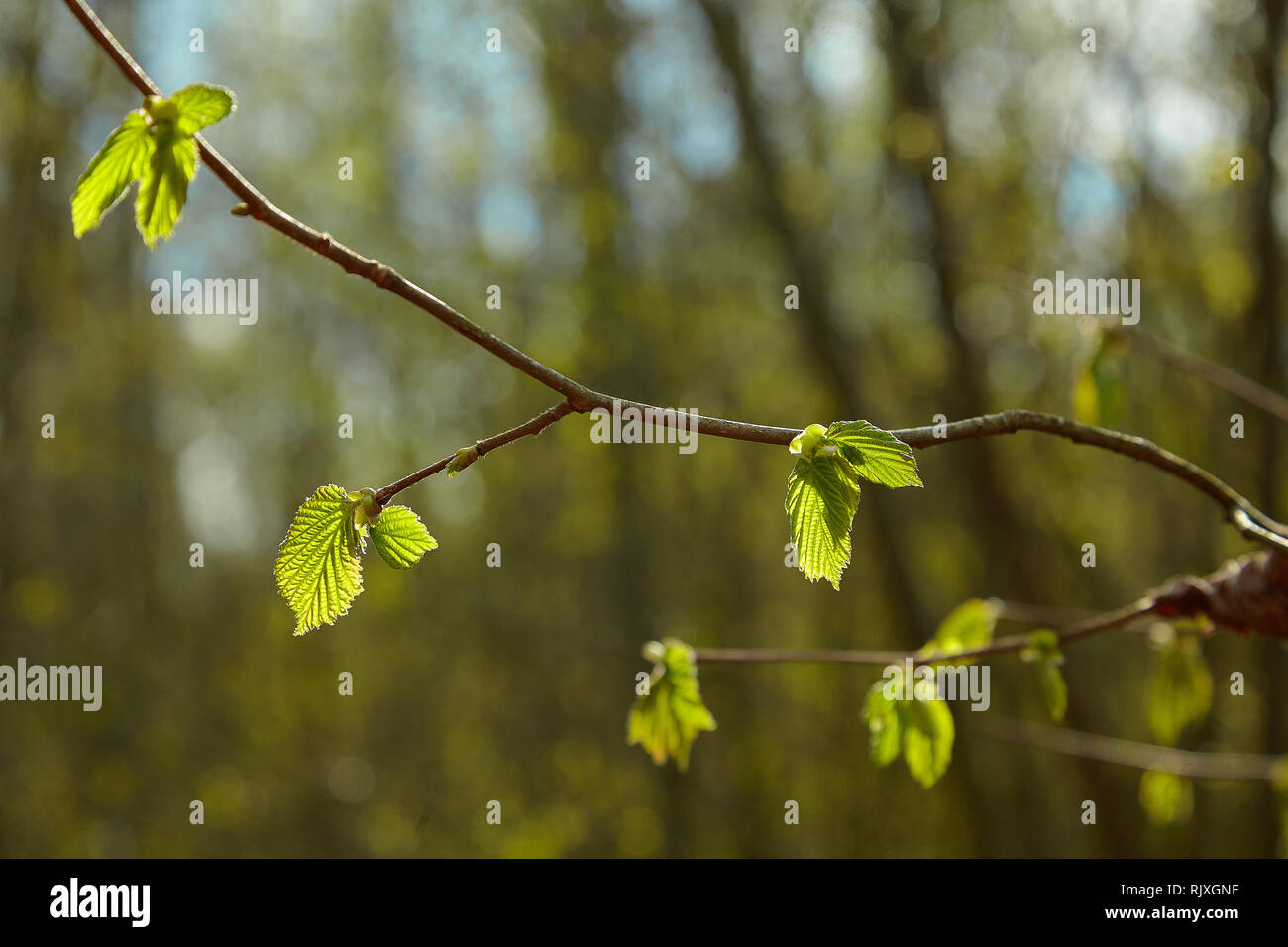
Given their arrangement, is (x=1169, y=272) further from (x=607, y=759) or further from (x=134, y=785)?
(x=134, y=785)

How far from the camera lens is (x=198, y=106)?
0.87 meters

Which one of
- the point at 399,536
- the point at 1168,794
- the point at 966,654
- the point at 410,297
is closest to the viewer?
the point at 410,297

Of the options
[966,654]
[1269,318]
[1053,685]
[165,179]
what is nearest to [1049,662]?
[1053,685]

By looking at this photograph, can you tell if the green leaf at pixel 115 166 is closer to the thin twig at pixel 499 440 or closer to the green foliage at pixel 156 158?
the green foliage at pixel 156 158

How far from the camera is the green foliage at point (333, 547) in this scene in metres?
0.92

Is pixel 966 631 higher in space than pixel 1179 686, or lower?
higher

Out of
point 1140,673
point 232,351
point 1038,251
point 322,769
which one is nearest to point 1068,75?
point 1038,251

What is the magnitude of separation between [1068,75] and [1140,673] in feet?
17.3

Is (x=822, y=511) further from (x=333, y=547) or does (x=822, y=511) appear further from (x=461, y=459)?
(x=333, y=547)

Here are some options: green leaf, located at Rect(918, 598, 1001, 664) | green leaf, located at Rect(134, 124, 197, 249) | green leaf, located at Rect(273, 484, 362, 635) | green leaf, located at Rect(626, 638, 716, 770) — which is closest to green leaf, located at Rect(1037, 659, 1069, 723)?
green leaf, located at Rect(918, 598, 1001, 664)

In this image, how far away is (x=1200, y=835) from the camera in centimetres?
543

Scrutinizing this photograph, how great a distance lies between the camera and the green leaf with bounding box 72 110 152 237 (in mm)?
897

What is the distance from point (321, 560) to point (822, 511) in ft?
1.67

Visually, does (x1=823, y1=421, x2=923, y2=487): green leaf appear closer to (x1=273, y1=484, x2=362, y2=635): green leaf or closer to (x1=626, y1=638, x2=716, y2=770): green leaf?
(x1=273, y1=484, x2=362, y2=635): green leaf
